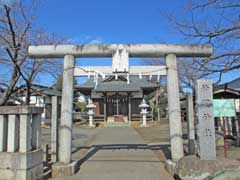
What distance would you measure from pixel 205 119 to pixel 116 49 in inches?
126

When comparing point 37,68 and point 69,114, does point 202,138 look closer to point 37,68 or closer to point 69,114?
point 69,114

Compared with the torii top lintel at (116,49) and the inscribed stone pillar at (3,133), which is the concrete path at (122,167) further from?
the torii top lintel at (116,49)

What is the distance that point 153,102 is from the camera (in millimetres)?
39031

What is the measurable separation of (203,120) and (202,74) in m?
4.04

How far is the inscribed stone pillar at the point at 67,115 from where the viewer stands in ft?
24.0

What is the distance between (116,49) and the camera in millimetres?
7648

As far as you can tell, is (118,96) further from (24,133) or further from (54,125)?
(24,133)

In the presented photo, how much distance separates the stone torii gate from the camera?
7348mm

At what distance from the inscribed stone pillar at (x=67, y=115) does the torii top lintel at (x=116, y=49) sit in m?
0.28

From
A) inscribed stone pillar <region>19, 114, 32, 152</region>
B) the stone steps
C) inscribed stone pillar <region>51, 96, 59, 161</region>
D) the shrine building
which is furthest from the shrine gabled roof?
inscribed stone pillar <region>19, 114, 32, 152</region>

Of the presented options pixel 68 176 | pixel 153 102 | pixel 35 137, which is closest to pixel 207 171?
pixel 68 176

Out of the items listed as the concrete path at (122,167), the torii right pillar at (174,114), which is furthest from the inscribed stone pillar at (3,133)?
the torii right pillar at (174,114)

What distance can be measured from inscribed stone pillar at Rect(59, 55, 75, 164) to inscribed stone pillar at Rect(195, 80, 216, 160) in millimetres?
3564

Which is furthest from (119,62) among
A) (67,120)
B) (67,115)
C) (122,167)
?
(122,167)
